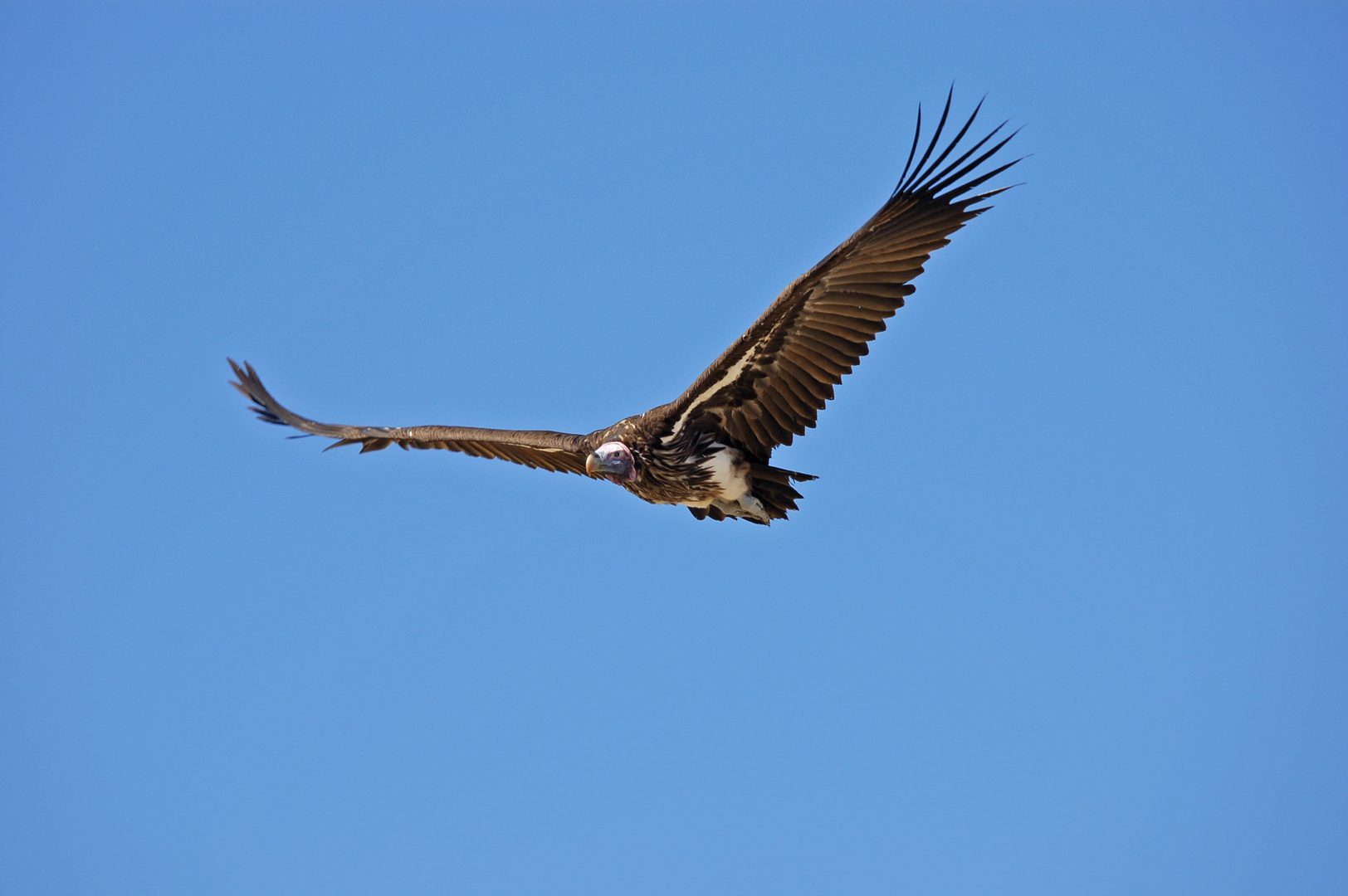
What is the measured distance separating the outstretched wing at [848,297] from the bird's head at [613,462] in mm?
1099

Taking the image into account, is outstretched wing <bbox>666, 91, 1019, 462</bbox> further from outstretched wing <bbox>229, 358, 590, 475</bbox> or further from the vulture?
outstretched wing <bbox>229, 358, 590, 475</bbox>

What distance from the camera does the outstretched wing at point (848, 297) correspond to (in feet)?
38.4

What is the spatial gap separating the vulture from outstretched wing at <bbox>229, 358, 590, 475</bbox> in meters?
0.04

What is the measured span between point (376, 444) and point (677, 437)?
15.8ft

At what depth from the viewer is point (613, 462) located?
13.0 meters

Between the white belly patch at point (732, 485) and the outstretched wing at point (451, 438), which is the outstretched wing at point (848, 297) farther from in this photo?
the outstretched wing at point (451, 438)

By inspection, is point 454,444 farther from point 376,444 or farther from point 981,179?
point 981,179

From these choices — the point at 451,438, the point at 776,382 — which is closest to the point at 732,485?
the point at 776,382

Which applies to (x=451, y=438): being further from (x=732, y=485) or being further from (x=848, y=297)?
(x=848, y=297)

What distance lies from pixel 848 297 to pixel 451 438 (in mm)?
5344

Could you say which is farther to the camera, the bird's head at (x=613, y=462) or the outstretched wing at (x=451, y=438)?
A: the outstretched wing at (x=451, y=438)

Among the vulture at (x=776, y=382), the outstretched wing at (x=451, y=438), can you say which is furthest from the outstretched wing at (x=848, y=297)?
the outstretched wing at (x=451, y=438)

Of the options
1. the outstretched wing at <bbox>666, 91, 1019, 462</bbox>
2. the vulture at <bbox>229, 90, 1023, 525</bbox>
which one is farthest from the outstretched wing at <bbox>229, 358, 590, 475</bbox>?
the outstretched wing at <bbox>666, 91, 1019, 462</bbox>

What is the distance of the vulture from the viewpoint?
38.4 feet
